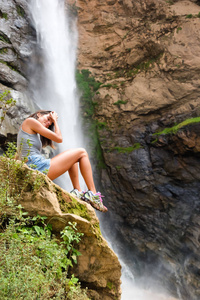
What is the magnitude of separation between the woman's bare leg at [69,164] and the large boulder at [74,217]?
1.86ft

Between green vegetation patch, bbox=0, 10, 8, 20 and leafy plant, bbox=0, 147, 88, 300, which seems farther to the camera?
green vegetation patch, bbox=0, 10, 8, 20

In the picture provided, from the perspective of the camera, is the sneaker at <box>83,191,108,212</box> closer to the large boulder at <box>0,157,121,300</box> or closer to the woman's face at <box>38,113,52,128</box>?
the large boulder at <box>0,157,121,300</box>

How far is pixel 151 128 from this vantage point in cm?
858

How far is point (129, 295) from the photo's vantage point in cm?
664

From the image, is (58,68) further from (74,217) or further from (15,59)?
(74,217)

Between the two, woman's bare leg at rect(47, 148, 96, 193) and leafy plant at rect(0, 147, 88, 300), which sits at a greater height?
woman's bare leg at rect(47, 148, 96, 193)

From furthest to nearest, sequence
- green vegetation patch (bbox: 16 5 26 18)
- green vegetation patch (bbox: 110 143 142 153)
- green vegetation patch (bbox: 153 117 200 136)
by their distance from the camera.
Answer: green vegetation patch (bbox: 16 5 26 18) < green vegetation patch (bbox: 110 143 142 153) < green vegetation patch (bbox: 153 117 200 136)

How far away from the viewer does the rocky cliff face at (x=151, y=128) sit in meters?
7.16

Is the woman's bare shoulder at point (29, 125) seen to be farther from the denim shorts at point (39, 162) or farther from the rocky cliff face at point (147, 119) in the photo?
the rocky cliff face at point (147, 119)

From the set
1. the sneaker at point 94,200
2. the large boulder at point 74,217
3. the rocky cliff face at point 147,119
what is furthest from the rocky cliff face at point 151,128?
the large boulder at point 74,217

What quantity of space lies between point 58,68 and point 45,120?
294 inches

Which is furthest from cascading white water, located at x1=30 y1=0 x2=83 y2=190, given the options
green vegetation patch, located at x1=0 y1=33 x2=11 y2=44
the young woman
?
the young woman

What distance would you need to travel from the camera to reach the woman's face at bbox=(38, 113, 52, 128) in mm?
3398

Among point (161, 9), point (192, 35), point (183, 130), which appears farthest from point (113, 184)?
point (161, 9)
